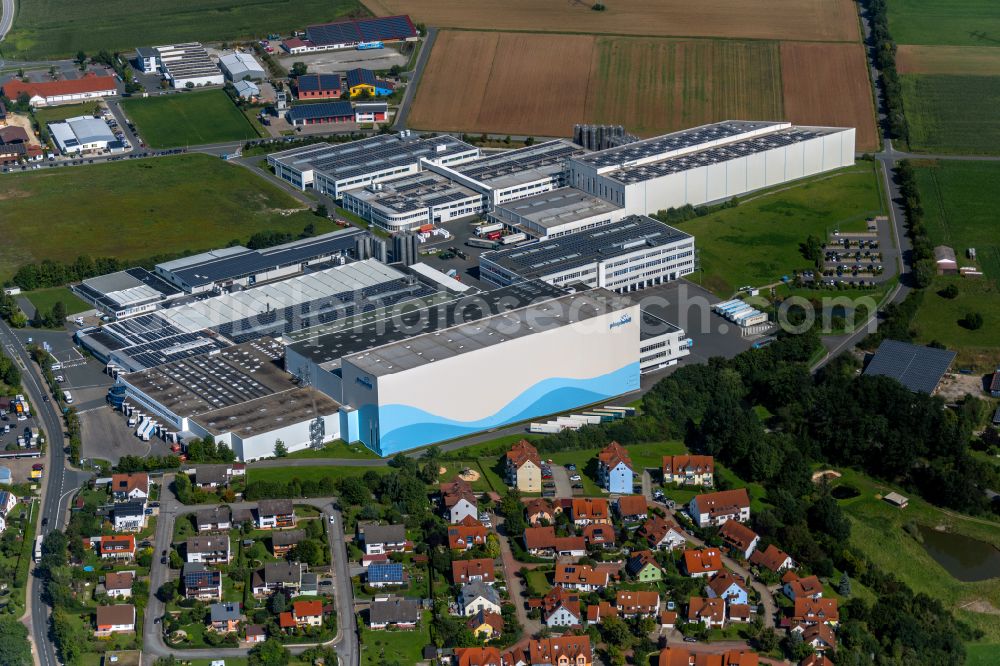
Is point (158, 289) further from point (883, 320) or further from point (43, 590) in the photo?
Result: point (883, 320)

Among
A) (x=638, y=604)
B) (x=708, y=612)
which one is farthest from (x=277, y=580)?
(x=708, y=612)

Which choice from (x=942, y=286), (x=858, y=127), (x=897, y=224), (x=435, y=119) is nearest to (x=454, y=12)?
(x=435, y=119)

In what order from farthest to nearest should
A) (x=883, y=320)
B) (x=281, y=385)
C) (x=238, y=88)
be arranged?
(x=238, y=88), (x=883, y=320), (x=281, y=385)

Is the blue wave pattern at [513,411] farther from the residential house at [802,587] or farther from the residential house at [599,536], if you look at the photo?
the residential house at [802,587]

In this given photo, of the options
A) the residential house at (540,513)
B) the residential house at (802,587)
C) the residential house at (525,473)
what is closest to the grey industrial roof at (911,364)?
the residential house at (802,587)

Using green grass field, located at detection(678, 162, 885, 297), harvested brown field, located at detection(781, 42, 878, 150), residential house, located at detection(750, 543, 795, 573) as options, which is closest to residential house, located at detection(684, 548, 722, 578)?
residential house, located at detection(750, 543, 795, 573)
